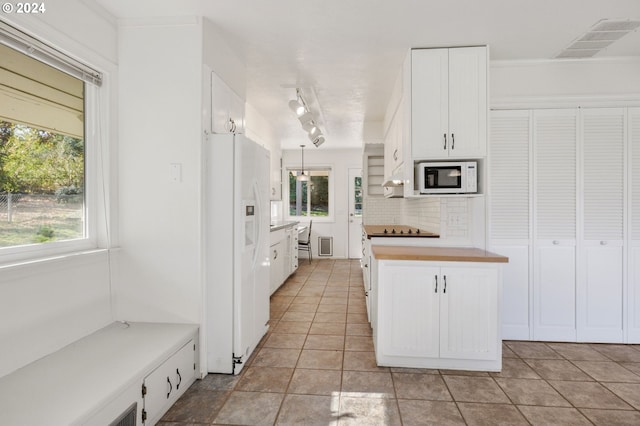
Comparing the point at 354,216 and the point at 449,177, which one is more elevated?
the point at 449,177

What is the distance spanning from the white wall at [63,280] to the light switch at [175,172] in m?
0.44

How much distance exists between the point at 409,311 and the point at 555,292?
160 cm

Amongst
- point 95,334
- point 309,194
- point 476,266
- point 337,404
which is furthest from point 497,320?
point 309,194

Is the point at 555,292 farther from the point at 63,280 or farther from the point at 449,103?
the point at 63,280

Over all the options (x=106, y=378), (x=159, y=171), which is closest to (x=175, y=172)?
(x=159, y=171)

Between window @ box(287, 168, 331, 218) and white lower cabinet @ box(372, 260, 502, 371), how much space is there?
554 centimetres

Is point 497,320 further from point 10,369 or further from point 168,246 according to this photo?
point 10,369

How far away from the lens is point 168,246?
251cm

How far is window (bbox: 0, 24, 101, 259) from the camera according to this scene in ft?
5.99

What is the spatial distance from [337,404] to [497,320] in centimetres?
134

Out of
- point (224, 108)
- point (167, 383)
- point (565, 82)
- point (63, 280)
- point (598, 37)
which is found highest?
point (598, 37)

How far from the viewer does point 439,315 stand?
2602 millimetres

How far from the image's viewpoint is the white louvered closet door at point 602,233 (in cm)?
315

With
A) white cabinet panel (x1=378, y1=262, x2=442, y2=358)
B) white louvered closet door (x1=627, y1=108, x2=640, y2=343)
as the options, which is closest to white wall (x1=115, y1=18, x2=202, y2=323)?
white cabinet panel (x1=378, y1=262, x2=442, y2=358)
